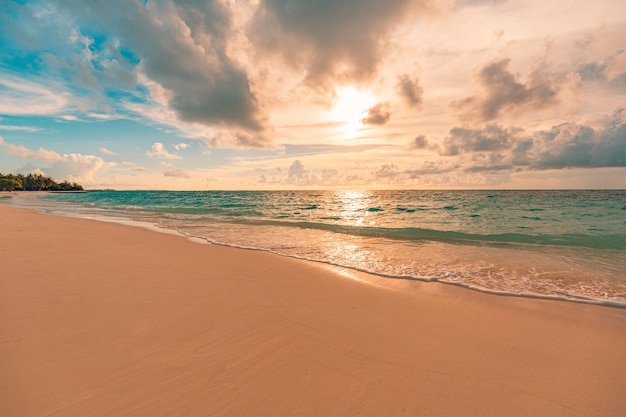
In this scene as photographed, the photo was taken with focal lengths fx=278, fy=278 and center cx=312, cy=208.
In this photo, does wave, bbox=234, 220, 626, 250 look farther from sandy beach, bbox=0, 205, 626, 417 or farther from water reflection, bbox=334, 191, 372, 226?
sandy beach, bbox=0, 205, 626, 417

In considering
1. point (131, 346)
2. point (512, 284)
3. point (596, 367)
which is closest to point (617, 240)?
point (512, 284)

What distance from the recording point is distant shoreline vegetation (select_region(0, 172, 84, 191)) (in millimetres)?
133750

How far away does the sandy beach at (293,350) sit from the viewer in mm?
2805

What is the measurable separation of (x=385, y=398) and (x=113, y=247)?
11004 millimetres

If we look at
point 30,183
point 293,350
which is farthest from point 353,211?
point 30,183

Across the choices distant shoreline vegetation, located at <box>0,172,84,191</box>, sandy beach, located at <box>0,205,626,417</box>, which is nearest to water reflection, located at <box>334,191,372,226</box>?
sandy beach, located at <box>0,205,626,417</box>

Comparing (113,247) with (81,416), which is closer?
(81,416)

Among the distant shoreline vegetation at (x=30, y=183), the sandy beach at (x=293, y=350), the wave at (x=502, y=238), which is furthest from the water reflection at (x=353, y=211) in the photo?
the distant shoreline vegetation at (x=30, y=183)

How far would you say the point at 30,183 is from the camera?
154875 millimetres

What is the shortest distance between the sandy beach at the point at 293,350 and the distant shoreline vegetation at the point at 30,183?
190 meters

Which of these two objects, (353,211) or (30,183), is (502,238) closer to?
(353,211)

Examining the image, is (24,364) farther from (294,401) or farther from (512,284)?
(512,284)

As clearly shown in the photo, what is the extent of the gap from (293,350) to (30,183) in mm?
218766

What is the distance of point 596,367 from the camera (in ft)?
11.5
